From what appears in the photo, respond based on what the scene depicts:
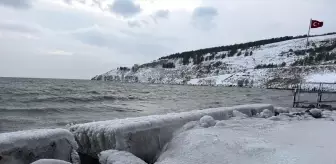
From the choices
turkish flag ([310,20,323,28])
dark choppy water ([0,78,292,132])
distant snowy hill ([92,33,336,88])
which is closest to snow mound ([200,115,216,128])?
dark choppy water ([0,78,292,132])

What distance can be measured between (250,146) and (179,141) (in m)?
1.30

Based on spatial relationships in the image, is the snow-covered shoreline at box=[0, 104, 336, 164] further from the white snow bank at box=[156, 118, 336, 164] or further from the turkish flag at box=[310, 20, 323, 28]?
the turkish flag at box=[310, 20, 323, 28]

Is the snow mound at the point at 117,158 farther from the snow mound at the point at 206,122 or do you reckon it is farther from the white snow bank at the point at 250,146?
the snow mound at the point at 206,122

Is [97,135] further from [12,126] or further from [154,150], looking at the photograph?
[12,126]

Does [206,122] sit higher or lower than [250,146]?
higher

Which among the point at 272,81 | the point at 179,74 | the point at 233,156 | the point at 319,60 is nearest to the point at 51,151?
the point at 233,156

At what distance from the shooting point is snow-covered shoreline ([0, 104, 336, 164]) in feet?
13.4

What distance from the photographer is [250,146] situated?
4.64 m

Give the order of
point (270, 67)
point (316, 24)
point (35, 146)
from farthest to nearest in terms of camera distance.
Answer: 1. point (270, 67)
2. point (316, 24)
3. point (35, 146)

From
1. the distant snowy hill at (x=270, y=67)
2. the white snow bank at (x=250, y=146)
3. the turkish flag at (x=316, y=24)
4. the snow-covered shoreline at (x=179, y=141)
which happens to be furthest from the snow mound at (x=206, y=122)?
the distant snowy hill at (x=270, y=67)

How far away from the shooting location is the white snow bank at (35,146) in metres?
3.87

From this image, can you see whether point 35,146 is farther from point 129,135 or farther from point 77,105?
point 77,105

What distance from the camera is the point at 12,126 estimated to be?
10266 millimetres

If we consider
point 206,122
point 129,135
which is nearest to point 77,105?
point 206,122
